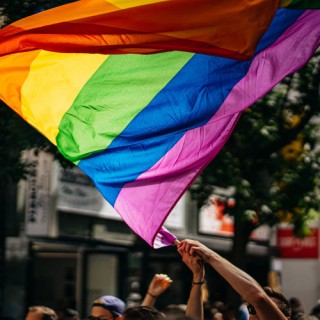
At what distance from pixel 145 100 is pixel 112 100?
0.25m

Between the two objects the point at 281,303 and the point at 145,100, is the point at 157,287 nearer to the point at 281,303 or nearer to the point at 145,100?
the point at 145,100

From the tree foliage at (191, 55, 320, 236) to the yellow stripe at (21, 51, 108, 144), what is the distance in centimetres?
738

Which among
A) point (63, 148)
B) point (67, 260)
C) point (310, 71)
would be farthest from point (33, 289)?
point (63, 148)

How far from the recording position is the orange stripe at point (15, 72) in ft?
29.4

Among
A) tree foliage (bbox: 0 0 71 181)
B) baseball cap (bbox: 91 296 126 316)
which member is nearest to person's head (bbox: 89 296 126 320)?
baseball cap (bbox: 91 296 126 316)

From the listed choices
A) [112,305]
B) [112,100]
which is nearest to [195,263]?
[112,100]

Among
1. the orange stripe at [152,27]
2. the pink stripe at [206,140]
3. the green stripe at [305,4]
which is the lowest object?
the pink stripe at [206,140]

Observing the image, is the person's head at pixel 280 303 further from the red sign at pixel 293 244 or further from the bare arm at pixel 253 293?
the red sign at pixel 293 244

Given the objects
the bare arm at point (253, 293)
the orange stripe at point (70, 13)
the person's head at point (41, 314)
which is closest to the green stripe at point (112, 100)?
the orange stripe at point (70, 13)

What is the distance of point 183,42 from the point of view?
809 cm

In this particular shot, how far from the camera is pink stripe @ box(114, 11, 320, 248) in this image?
321 inches

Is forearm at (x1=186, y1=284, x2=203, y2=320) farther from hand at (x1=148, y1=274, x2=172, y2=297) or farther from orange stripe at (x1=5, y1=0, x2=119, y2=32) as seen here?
orange stripe at (x1=5, y1=0, x2=119, y2=32)

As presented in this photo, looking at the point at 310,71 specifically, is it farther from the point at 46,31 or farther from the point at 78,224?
the point at 46,31

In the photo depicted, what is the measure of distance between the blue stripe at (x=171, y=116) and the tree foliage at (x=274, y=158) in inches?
300
